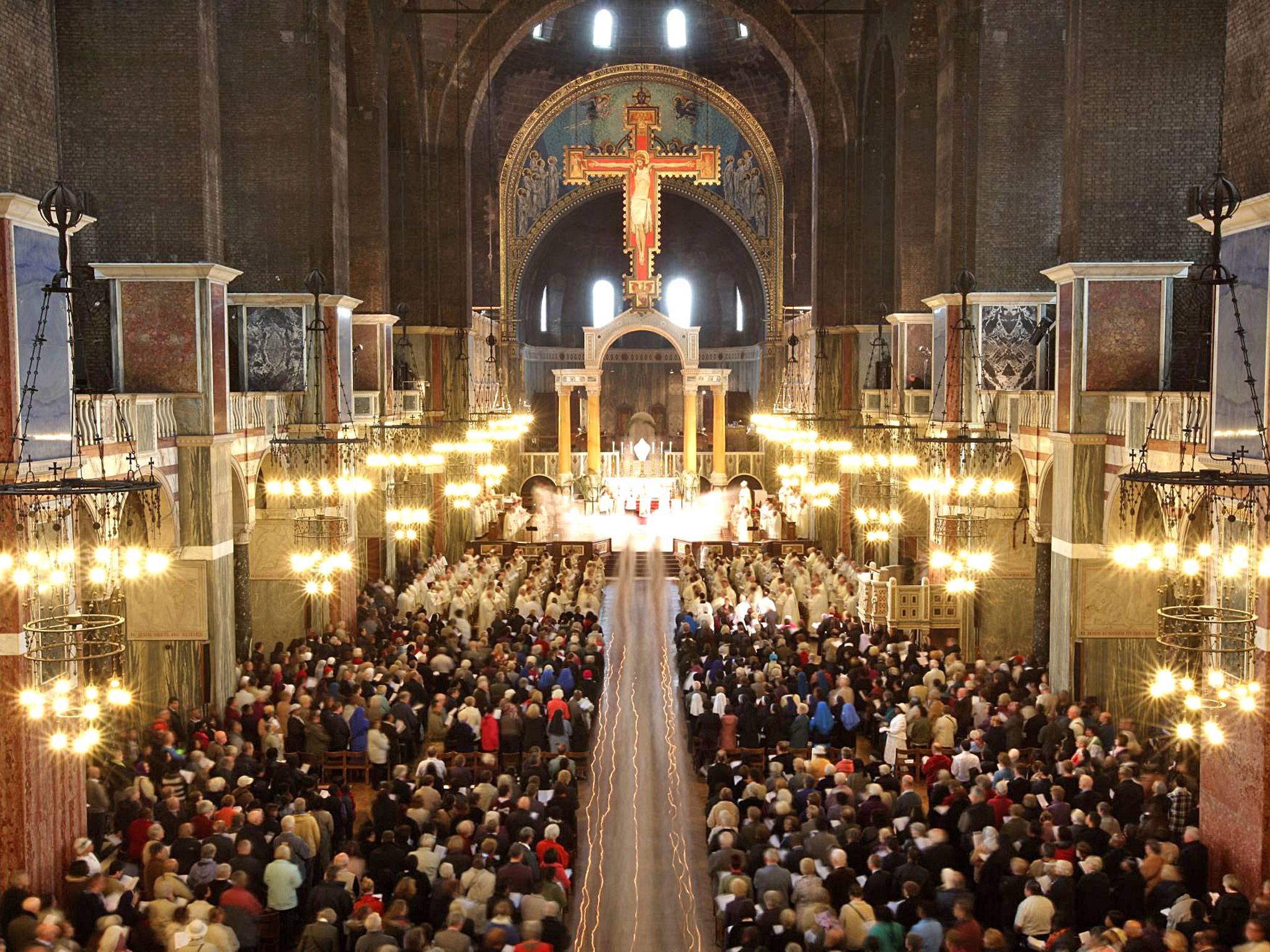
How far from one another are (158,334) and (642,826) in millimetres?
9995

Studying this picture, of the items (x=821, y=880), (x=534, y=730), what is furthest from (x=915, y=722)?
(x=821, y=880)

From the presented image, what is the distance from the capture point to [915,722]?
18.6m

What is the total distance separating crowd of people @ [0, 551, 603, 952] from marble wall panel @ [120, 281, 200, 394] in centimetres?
470

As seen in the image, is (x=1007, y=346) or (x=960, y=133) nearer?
(x=1007, y=346)

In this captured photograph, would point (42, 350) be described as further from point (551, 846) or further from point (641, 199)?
point (641, 199)

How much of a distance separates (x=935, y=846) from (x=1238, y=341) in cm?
575

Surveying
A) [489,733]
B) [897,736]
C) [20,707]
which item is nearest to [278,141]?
[489,733]

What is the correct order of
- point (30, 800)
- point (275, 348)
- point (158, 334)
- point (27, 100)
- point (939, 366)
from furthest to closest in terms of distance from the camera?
point (939, 366) → point (275, 348) → point (158, 334) → point (27, 100) → point (30, 800)

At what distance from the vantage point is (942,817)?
14.2m

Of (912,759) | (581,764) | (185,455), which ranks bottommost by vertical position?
(581,764)

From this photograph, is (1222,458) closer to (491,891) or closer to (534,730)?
(491,891)

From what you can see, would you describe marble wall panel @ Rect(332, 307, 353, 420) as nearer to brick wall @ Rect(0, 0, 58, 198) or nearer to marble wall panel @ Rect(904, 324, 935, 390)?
brick wall @ Rect(0, 0, 58, 198)

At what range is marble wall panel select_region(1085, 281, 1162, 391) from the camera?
63.7ft

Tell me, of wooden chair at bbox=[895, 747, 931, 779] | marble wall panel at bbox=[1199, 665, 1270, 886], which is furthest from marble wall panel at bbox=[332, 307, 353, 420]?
marble wall panel at bbox=[1199, 665, 1270, 886]
